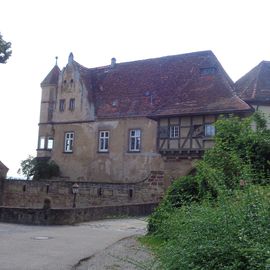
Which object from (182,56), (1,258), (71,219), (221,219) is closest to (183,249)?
(221,219)

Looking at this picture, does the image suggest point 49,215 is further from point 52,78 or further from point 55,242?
point 52,78

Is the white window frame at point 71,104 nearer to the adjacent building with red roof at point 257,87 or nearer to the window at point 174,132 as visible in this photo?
the window at point 174,132

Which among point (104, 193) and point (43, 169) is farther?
point (43, 169)

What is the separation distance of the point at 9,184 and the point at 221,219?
26.2 metres

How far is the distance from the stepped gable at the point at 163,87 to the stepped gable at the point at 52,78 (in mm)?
2490

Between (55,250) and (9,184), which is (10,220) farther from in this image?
(9,184)

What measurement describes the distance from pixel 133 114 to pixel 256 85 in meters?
8.95

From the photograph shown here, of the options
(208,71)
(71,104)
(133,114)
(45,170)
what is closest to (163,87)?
(133,114)

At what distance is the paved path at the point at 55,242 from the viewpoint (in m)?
9.60

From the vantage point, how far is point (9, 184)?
30000 mm

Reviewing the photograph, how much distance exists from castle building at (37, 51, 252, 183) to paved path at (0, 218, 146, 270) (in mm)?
9224

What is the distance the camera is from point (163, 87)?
3209cm

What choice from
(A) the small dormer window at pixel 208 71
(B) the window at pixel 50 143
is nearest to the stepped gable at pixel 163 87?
(A) the small dormer window at pixel 208 71

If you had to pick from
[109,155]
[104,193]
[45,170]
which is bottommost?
[104,193]
